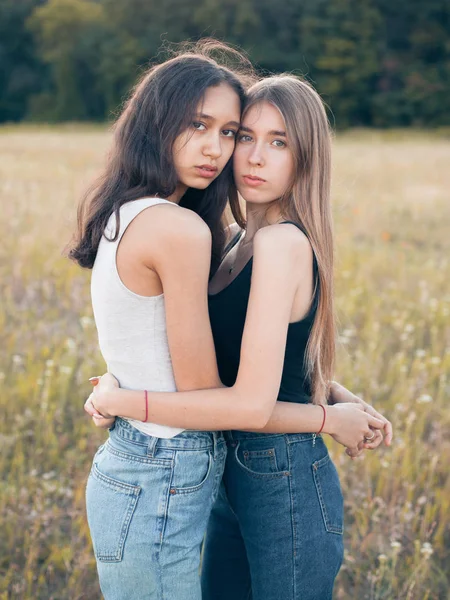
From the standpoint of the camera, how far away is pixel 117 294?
1.84 metres

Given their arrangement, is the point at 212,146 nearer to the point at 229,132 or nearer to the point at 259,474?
the point at 229,132

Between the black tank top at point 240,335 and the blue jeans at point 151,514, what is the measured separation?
0.95 ft

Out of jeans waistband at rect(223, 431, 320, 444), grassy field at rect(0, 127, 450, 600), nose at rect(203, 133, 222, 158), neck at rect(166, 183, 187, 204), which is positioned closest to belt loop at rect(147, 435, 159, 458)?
jeans waistband at rect(223, 431, 320, 444)

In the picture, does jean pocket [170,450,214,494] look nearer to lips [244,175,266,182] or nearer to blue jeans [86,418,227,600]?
blue jeans [86,418,227,600]

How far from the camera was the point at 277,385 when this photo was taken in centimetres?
190

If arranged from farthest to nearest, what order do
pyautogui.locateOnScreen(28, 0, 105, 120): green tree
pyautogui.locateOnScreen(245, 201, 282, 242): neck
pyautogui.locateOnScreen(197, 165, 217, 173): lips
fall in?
pyautogui.locateOnScreen(28, 0, 105, 120): green tree < pyautogui.locateOnScreen(245, 201, 282, 242): neck < pyautogui.locateOnScreen(197, 165, 217, 173): lips

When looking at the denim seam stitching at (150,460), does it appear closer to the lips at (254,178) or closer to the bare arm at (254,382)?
the bare arm at (254,382)

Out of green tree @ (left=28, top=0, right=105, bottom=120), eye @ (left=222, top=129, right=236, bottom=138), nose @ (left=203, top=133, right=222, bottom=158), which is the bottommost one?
green tree @ (left=28, top=0, right=105, bottom=120)

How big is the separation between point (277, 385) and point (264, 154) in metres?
0.73

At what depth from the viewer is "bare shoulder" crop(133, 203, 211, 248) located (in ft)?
5.81

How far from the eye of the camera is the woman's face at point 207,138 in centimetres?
206

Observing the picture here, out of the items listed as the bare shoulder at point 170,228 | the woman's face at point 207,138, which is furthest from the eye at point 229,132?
the bare shoulder at point 170,228

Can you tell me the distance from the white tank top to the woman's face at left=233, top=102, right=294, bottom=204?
46 centimetres

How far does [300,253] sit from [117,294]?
1.71 ft
